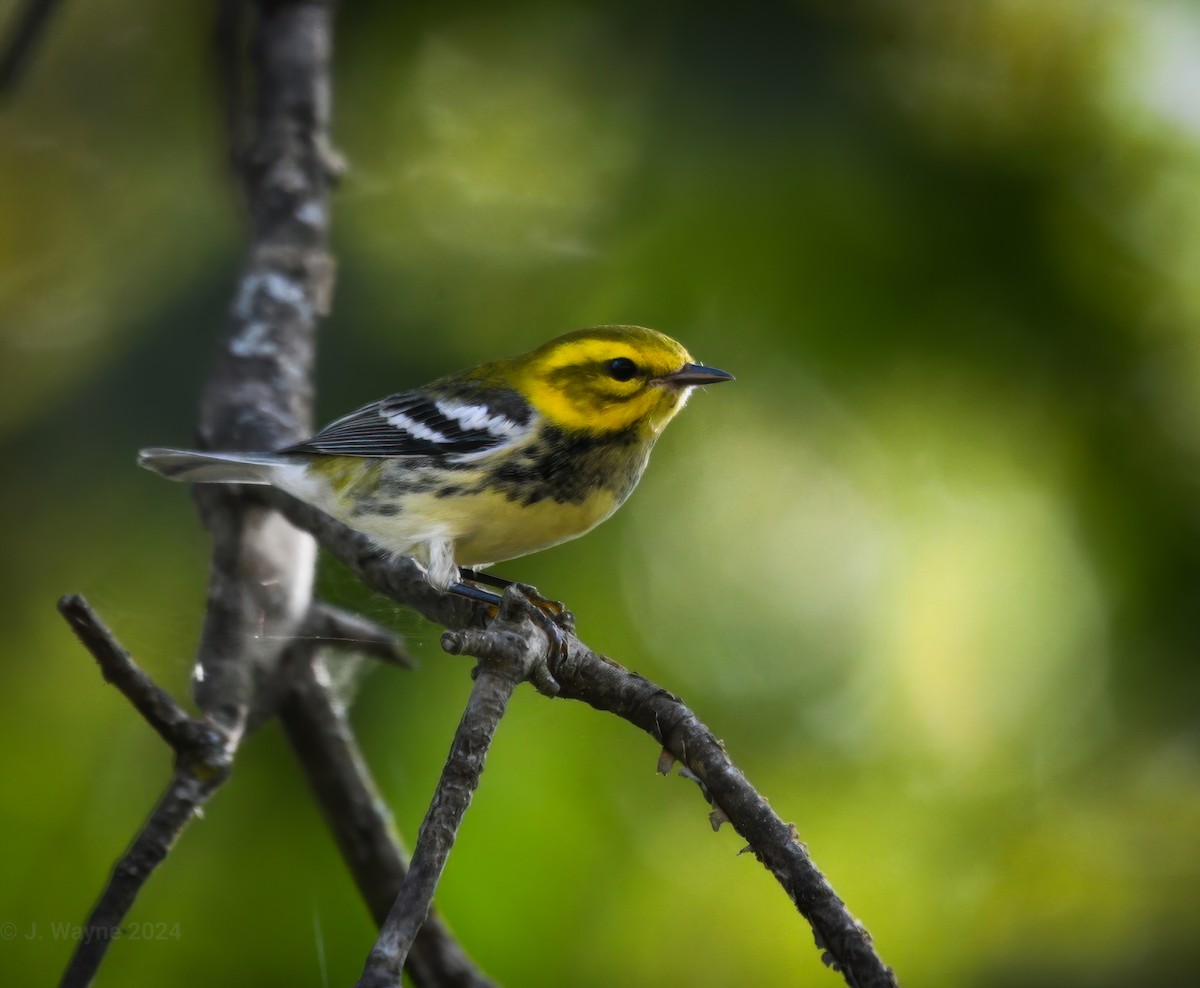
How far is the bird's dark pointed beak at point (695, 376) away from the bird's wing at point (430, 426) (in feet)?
1.24

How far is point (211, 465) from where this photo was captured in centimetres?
284

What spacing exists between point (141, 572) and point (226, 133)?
1.72 m

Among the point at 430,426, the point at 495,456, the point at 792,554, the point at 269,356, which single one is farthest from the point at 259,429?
the point at 792,554

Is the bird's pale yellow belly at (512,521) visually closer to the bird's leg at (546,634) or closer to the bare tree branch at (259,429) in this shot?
the bare tree branch at (259,429)


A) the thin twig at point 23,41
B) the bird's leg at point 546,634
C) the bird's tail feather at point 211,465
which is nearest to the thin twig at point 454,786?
the bird's leg at point 546,634

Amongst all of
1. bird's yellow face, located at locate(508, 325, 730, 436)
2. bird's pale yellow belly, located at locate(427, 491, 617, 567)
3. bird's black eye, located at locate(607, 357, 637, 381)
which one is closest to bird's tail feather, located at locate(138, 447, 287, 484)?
bird's pale yellow belly, located at locate(427, 491, 617, 567)

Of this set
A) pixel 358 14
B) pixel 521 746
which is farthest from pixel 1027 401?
pixel 358 14

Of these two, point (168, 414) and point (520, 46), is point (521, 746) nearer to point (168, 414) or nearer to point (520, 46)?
point (168, 414)

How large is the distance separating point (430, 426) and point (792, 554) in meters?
1.09

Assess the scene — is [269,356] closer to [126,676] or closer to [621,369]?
[621,369]

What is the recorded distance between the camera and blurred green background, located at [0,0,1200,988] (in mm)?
2725

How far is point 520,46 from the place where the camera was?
3.86 meters

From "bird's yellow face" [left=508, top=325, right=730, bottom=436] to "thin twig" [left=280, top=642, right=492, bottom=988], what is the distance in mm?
887

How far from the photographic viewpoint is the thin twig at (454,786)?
1.27 m
